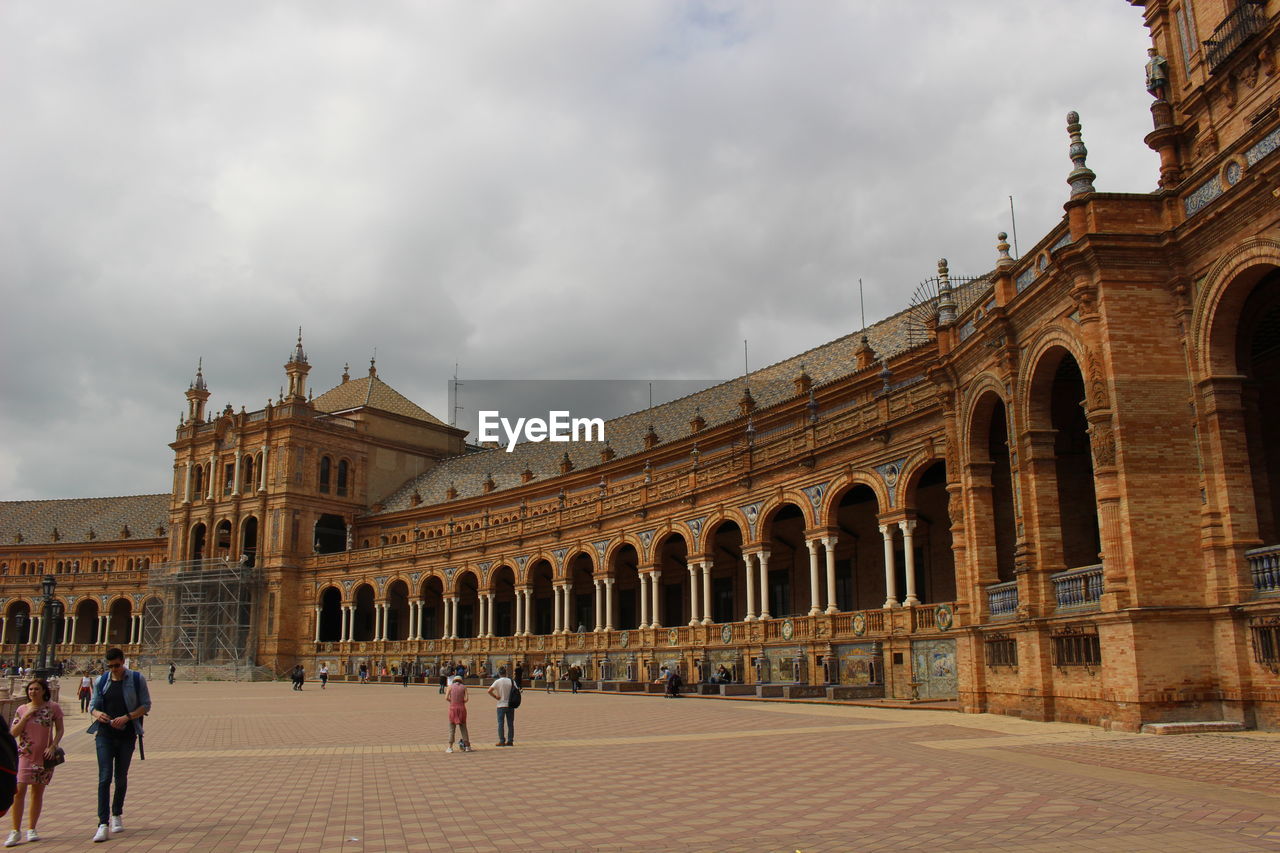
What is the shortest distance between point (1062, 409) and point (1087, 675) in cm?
753

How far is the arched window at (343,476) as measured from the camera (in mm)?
76125

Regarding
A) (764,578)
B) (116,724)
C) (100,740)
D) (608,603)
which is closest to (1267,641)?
(116,724)

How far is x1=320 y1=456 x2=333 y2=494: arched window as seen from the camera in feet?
245

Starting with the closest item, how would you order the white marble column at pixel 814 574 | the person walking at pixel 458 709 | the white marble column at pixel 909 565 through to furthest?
the person walking at pixel 458 709 < the white marble column at pixel 909 565 < the white marble column at pixel 814 574

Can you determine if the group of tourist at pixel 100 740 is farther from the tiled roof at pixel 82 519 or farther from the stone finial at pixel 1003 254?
the tiled roof at pixel 82 519

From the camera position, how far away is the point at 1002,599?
2102cm

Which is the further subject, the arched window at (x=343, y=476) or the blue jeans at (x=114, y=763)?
Result: the arched window at (x=343, y=476)

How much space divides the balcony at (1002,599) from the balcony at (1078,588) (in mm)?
1344

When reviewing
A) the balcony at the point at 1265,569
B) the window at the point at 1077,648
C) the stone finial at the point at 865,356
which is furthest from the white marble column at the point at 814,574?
the balcony at the point at 1265,569

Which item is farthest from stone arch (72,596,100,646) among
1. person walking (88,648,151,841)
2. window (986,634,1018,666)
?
person walking (88,648,151,841)

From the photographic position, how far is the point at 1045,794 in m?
10.2

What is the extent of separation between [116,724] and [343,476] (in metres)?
69.4

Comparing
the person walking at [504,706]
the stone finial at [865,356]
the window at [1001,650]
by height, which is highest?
the stone finial at [865,356]

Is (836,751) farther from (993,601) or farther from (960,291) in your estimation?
(960,291)
